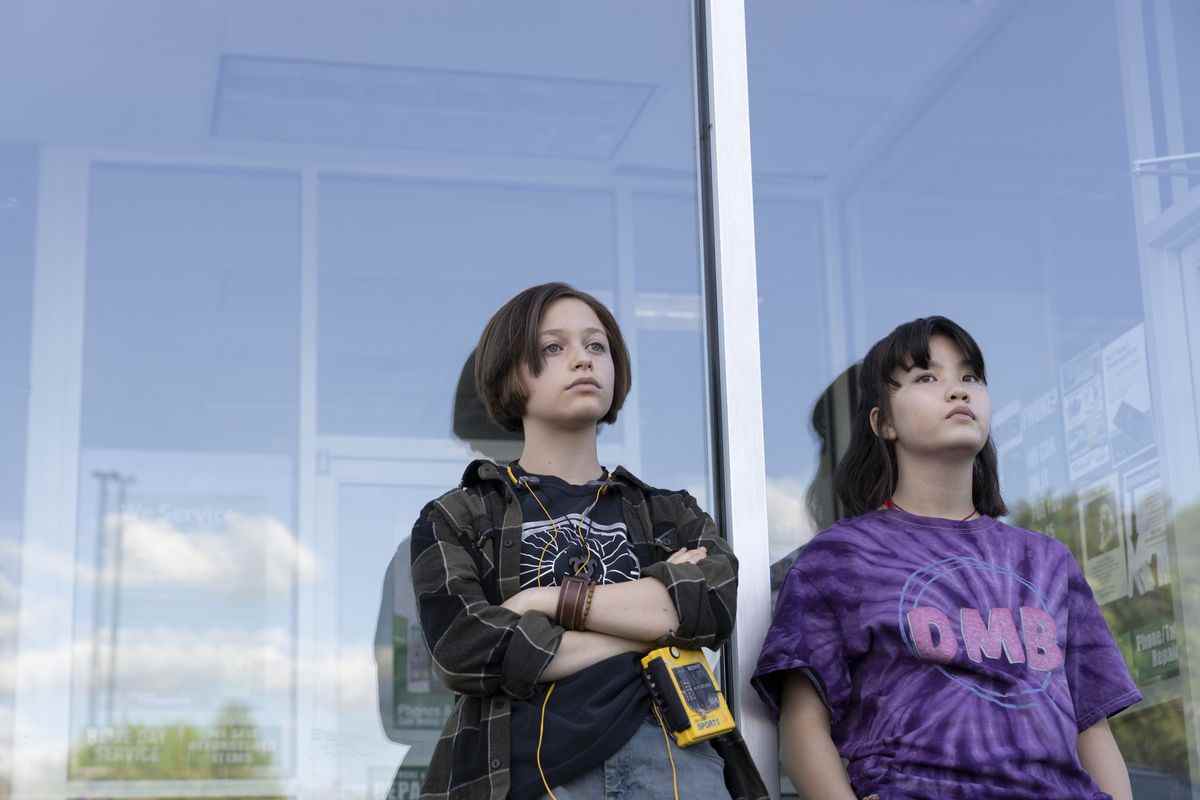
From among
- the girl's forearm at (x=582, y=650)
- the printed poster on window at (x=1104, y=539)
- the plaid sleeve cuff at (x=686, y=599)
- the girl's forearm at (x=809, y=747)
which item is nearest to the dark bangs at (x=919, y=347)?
the printed poster on window at (x=1104, y=539)

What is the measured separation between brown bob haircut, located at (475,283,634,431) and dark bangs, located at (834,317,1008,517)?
1.70 ft

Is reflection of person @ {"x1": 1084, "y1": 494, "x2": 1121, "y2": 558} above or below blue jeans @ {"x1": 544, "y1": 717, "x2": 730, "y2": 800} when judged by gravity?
above

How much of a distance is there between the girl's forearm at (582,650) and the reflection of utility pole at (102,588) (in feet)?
3.71

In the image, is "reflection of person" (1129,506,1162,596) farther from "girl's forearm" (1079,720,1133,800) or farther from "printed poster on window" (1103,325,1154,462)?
"girl's forearm" (1079,720,1133,800)

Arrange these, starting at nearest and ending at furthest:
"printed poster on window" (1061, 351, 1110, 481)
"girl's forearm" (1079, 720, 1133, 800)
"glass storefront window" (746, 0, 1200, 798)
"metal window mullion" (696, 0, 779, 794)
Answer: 1. "girl's forearm" (1079, 720, 1133, 800)
2. "metal window mullion" (696, 0, 779, 794)
3. "glass storefront window" (746, 0, 1200, 798)
4. "printed poster on window" (1061, 351, 1110, 481)

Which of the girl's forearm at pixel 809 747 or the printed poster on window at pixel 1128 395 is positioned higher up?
the printed poster on window at pixel 1128 395

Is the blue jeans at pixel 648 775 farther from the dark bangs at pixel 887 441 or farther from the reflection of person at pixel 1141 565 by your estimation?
the reflection of person at pixel 1141 565

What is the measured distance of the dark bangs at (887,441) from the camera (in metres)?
3.43

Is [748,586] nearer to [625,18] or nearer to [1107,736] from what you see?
[1107,736]

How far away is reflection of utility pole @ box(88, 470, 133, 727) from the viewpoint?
346 cm

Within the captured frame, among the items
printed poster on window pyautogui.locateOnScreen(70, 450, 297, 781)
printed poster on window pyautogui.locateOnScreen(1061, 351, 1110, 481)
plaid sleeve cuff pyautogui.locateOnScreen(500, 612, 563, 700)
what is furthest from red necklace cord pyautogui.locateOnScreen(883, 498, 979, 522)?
printed poster on window pyautogui.locateOnScreen(70, 450, 297, 781)

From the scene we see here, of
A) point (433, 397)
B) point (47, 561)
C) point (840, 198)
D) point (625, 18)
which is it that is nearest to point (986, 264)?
point (840, 198)

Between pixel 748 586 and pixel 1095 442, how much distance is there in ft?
3.14

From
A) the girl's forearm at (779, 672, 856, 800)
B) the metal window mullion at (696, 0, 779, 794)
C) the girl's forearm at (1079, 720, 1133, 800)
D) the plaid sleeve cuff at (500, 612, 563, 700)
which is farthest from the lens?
the metal window mullion at (696, 0, 779, 794)
